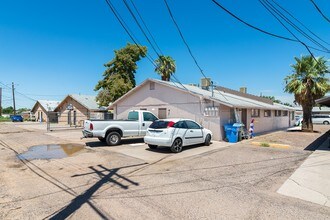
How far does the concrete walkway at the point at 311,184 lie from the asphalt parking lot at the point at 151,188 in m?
0.25

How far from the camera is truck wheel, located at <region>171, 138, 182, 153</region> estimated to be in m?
10.9

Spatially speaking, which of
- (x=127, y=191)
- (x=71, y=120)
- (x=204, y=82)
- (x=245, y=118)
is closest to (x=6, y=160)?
(x=127, y=191)

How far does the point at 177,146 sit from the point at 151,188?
17.3 feet

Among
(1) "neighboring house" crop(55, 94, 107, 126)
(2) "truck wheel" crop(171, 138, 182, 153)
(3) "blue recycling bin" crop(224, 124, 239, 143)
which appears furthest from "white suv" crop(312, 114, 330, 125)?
(2) "truck wheel" crop(171, 138, 182, 153)

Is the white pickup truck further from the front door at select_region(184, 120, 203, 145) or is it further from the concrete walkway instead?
the concrete walkway

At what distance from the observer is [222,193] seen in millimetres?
5594

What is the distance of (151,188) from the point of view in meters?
5.90

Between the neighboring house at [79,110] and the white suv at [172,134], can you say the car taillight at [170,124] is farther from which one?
the neighboring house at [79,110]

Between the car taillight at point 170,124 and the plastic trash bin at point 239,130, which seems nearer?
the car taillight at point 170,124

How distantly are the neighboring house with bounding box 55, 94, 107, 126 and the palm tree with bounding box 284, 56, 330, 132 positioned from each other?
75.2ft

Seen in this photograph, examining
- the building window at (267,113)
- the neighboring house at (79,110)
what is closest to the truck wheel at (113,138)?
the building window at (267,113)

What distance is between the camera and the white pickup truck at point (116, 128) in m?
12.7

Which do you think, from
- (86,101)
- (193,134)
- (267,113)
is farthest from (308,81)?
(86,101)

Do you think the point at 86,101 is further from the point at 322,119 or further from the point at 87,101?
the point at 322,119
